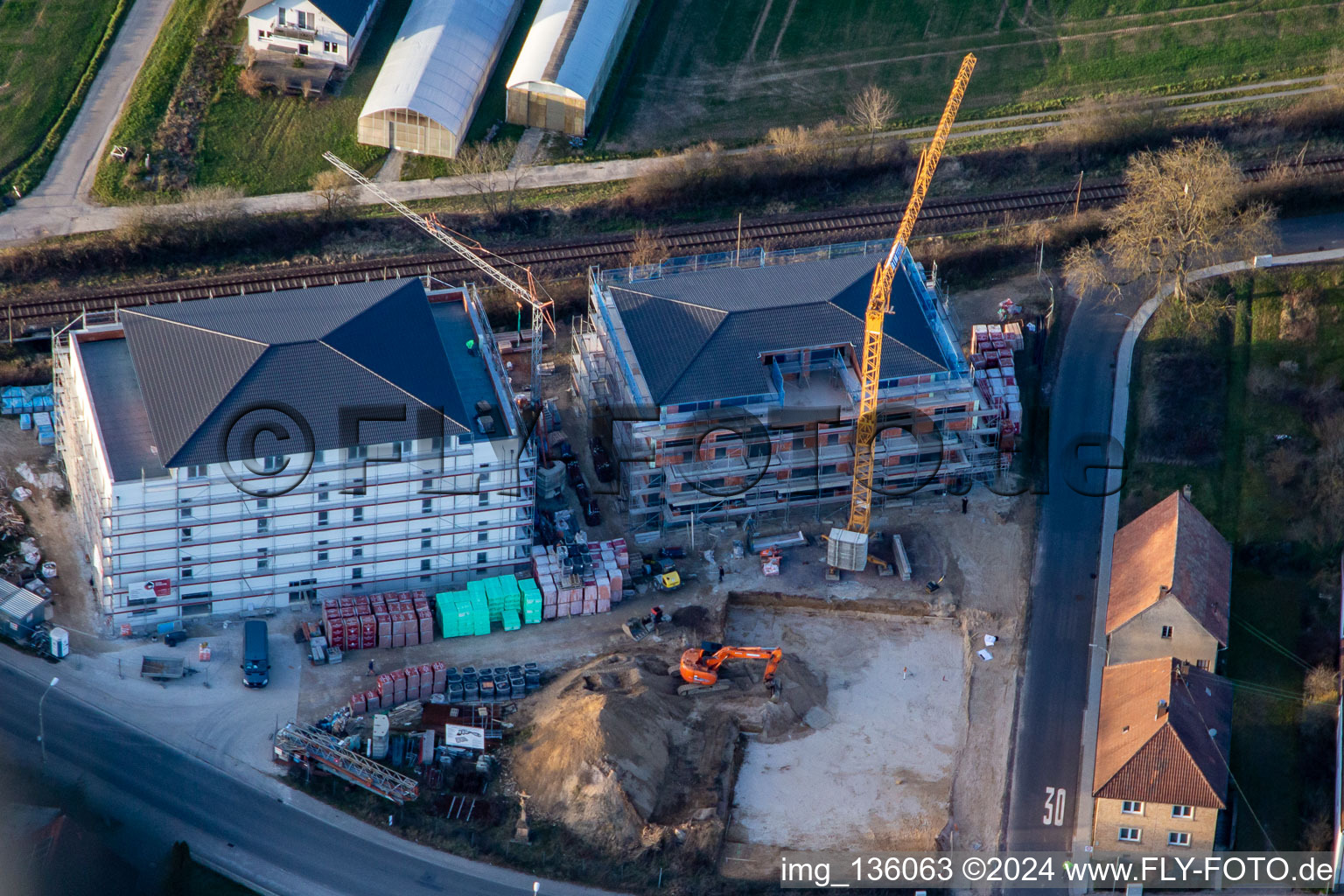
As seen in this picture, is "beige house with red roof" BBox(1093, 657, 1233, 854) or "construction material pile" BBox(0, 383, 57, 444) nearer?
"beige house with red roof" BBox(1093, 657, 1233, 854)

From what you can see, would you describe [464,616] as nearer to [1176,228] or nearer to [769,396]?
[769,396]

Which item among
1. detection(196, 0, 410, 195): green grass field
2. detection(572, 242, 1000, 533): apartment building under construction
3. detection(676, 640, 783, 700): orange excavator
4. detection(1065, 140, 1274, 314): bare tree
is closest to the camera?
detection(676, 640, 783, 700): orange excavator

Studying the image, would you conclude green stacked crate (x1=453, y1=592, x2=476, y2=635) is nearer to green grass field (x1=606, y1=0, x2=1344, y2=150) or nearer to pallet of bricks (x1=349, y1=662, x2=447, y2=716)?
pallet of bricks (x1=349, y1=662, x2=447, y2=716)

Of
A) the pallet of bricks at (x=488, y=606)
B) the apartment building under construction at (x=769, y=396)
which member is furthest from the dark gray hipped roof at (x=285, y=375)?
the apartment building under construction at (x=769, y=396)

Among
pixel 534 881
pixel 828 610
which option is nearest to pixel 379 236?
pixel 828 610

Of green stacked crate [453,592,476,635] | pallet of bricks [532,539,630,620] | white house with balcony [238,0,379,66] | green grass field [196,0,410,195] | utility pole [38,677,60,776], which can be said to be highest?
white house with balcony [238,0,379,66]

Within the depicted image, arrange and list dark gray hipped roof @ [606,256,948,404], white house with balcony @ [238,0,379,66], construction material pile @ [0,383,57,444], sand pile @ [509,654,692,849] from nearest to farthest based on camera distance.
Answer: sand pile @ [509,654,692,849] < dark gray hipped roof @ [606,256,948,404] < construction material pile @ [0,383,57,444] < white house with balcony @ [238,0,379,66]

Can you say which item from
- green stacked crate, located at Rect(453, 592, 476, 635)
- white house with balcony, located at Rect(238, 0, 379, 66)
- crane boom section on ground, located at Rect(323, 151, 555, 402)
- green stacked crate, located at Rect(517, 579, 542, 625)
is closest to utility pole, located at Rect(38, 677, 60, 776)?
green stacked crate, located at Rect(453, 592, 476, 635)
